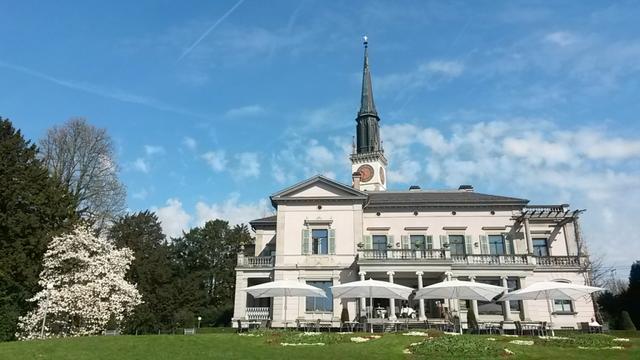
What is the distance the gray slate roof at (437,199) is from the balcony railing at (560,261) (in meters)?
4.42

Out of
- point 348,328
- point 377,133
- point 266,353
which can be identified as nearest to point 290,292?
point 348,328

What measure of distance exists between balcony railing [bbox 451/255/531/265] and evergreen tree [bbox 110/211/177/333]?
22.7 metres

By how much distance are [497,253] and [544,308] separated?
16.2 ft

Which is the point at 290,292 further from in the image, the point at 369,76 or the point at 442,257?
the point at 369,76

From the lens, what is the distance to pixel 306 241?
36969mm

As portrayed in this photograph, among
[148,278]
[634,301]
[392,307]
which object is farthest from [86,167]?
[634,301]

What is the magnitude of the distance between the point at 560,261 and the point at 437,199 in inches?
392

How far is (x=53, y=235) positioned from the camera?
2852cm

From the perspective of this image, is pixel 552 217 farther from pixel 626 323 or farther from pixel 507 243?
pixel 626 323

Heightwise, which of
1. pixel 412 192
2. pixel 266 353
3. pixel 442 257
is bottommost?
pixel 266 353

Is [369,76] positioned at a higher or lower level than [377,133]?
higher

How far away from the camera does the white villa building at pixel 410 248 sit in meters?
34.8

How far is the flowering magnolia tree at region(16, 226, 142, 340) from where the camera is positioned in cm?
2658

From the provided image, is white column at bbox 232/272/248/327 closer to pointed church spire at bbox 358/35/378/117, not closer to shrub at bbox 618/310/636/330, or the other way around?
shrub at bbox 618/310/636/330
